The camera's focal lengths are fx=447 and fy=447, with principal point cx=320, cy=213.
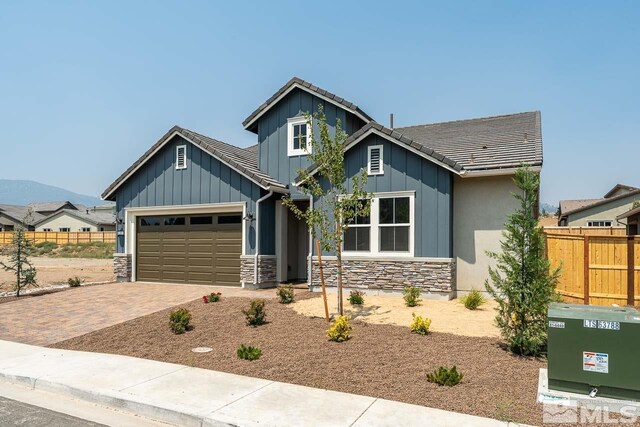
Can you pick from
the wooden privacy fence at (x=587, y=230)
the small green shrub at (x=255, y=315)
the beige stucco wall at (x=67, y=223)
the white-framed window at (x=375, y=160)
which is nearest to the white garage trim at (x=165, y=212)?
the white-framed window at (x=375, y=160)

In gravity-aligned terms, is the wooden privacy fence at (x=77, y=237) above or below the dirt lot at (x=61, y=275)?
above

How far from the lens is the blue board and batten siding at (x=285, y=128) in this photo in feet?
52.6

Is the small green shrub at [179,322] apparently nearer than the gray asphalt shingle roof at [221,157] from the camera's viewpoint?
Yes

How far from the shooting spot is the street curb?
528cm

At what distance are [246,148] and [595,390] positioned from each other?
17294mm

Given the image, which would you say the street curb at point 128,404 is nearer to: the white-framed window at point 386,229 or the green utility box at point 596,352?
the green utility box at point 596,352

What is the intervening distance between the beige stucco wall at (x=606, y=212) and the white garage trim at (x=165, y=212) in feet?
109

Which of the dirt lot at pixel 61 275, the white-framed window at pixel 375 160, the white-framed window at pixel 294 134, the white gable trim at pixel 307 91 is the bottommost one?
the dirt lot at pixel 61 275

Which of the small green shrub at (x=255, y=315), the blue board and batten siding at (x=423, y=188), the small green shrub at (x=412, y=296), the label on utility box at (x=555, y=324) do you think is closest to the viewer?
the label on utility box at (x=555, y=324)

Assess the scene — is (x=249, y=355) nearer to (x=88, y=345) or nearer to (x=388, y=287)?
(x=88, y=345)

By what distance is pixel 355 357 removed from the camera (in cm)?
751

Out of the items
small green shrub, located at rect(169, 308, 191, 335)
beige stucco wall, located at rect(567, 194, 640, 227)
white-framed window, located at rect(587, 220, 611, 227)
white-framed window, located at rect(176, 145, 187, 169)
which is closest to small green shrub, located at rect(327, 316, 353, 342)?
small green shrub, located at rect(169, 308, 191, 335)

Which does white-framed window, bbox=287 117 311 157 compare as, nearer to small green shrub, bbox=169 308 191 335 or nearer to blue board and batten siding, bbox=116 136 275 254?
blue board and batten siding, bbox=116 136 275 254

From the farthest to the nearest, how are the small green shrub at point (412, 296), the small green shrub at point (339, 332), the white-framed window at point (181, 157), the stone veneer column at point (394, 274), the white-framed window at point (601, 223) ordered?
1. the white-framed window at point (601, 223)
2. the white-framed window at point (181, 157)
3. the stone veneer column at point (394, 274)
4. the small green shrub at point (412, 296)
5. the small green shrub at point (339, 332)
